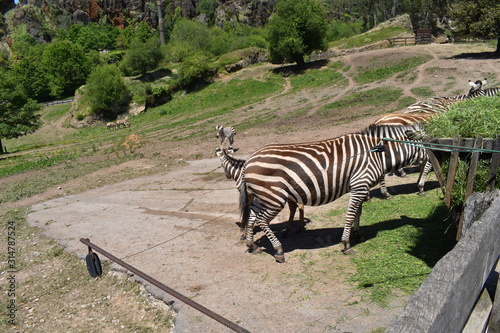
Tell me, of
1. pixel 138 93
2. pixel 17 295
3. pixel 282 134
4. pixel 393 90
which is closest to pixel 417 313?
pixel 17 295

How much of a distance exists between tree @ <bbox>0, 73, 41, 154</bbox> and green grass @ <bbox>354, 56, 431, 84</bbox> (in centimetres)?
3141

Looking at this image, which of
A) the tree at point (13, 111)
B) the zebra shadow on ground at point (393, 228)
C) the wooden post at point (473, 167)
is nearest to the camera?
the wooden post at point (473, 167)

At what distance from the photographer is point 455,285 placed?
96.8 inches

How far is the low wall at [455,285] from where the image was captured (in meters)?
2.20

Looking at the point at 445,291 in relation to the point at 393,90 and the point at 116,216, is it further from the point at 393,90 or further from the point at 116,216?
the point at 393,90

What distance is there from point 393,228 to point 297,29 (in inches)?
1518

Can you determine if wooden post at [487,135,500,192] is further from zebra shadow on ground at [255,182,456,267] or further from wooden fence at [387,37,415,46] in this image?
wooden fence at [387,37,415,46]

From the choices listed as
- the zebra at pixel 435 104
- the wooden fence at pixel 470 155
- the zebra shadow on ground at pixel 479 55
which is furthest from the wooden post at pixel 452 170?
the zebra shadow on ground at pixel 479 55

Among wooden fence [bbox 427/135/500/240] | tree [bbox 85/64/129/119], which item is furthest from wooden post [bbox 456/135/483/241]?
tree [bbox 85/64/129/119]

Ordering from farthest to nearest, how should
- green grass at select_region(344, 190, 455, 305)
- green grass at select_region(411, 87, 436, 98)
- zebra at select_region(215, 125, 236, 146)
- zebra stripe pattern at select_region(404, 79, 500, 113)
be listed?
green grass at select_region(411, 87, 436, 98) < zebra at select_region(215, 125, 236, 146) < zebra stripe pattern at select_region(404, 79, 500, 113) < green grass at select_region(344, 190, 455, 305)

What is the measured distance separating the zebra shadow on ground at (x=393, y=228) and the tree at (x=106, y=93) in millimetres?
44304

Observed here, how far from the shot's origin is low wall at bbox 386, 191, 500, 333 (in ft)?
7.21

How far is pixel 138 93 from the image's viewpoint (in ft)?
159

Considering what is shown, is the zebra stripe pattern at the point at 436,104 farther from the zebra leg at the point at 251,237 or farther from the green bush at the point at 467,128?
the zebra leg at the point at 251,237
